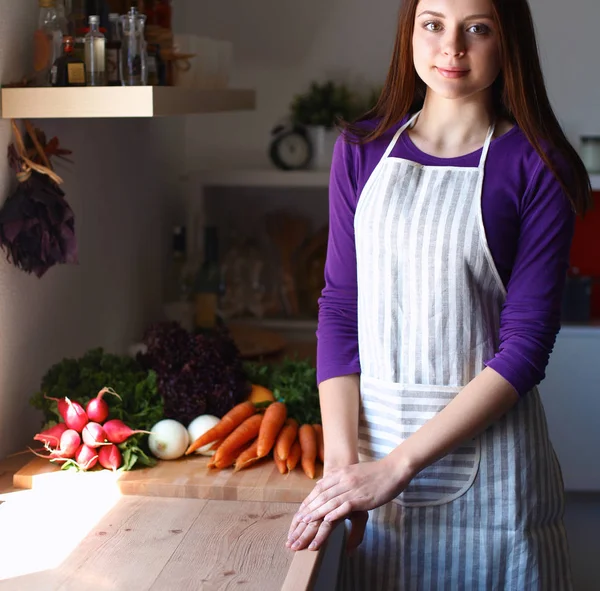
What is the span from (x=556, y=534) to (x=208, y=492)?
1.90 ft

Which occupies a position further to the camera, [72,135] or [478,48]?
[72,135]

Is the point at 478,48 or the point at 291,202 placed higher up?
the point at 478,48

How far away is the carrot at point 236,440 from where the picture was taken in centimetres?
170

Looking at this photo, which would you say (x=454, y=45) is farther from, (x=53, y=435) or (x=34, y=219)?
(x=53, y=435)

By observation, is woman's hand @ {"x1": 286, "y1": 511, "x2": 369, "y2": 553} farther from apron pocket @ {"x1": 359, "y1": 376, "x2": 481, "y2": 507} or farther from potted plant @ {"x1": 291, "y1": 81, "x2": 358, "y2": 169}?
potted plant @ {"x1": 291, "y1": 81, "x2": 358, "y2": 169}

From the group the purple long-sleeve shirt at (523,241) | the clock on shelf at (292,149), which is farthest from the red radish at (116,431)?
the clock on shelf at (292,149)

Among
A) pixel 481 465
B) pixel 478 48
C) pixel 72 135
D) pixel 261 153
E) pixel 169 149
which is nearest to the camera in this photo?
pixel 478 48

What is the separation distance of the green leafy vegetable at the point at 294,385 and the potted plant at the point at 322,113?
1040 mm

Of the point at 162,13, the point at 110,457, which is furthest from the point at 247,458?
the point at 162,13

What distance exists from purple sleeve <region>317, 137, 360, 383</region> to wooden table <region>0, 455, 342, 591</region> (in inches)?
10.5

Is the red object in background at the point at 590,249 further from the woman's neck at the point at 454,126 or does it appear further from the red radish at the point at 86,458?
the red radish at the point at 86,458

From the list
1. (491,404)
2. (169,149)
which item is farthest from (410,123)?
(169,149)

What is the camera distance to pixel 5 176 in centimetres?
170

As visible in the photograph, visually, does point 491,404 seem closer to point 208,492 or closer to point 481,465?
point 481,465
